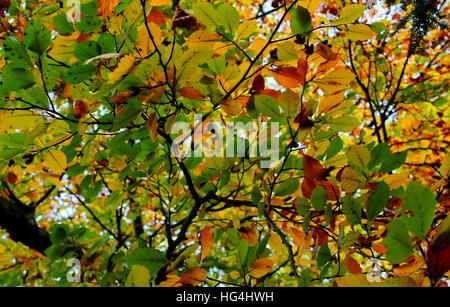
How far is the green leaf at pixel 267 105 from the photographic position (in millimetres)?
919

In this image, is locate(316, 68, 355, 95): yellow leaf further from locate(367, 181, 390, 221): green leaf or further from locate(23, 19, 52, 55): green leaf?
locate(23, 19, 52, 55): green leaf

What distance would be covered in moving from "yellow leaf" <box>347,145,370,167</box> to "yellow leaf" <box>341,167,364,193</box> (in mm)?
36

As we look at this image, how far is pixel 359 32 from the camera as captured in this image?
3.20 feet

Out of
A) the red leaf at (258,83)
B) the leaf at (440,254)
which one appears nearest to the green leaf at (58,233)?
the red leaf at (258,83)

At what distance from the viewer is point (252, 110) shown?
3.57ft

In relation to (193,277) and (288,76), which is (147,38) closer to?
(288,76)

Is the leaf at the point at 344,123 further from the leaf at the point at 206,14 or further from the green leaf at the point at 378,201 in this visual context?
the leaf at the point at 206,14

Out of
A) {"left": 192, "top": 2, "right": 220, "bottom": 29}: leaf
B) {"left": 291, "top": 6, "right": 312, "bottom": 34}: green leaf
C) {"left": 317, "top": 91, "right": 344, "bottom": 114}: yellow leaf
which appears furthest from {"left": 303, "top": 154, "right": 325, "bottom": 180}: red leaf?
{"left": 192, "top": 2, "right": 220, "bottom": 29}: leaf

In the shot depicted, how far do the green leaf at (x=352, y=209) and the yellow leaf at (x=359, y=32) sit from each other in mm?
496

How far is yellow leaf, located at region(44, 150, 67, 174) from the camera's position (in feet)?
3.75

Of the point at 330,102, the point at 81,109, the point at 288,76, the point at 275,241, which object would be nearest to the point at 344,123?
the point at 330,102

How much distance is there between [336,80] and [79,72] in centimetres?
75
